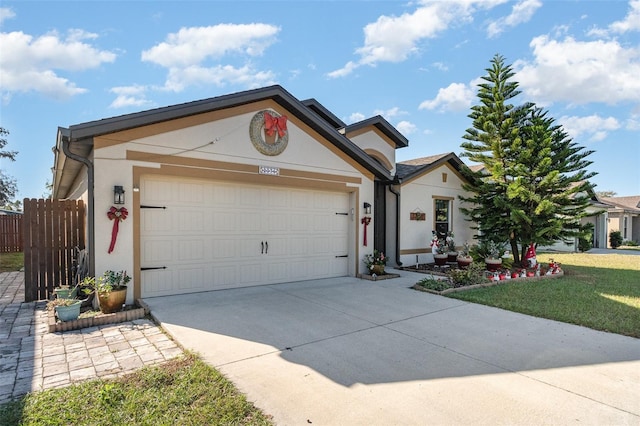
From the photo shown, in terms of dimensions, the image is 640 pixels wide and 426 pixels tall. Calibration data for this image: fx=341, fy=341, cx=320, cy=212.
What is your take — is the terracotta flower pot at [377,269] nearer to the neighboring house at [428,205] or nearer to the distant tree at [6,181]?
the neighboring house at [428,205]

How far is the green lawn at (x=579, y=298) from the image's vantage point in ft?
18.9

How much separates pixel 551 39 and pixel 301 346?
12100 mm

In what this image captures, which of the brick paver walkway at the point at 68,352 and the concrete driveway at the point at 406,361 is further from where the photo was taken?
the brick paver walkway at the point at 68,352

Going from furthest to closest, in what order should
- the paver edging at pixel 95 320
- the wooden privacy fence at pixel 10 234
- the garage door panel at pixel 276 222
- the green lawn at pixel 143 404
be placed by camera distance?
1. the wooden privacy fence at pixel 10 234
2. the garage door panel at pixel 276 222
3. the paver edging at pixel 95 320
4. the green lawn at pixel 143 404

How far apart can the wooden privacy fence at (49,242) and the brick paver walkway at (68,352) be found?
48.9 inches

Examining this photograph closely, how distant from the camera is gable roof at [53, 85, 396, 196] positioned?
18.9 feet

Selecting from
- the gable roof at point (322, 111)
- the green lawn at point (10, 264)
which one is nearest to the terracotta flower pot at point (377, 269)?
the gable roof at point (322, 111)

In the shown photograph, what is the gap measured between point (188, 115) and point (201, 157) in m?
0.86

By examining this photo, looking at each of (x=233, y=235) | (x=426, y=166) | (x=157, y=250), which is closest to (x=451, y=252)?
(x=426, y=166)

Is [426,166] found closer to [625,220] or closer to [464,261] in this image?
[464,261]

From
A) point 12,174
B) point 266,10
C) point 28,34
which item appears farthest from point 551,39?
point 12,174

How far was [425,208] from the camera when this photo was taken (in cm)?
1269

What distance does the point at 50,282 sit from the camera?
23.5 ft

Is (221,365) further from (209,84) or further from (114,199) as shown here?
(209,84)
